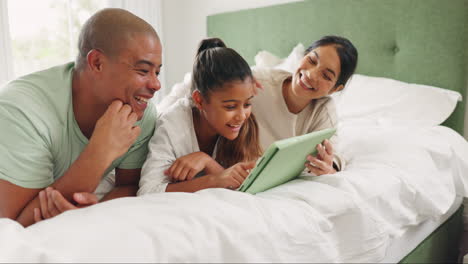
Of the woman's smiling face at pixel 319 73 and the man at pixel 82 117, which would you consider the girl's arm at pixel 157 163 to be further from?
the woman's smiling face at pixel 319 73

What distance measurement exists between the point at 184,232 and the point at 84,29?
2.20ft

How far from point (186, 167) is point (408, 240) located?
742 millimetres

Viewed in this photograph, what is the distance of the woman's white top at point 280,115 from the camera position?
1389 millimetres

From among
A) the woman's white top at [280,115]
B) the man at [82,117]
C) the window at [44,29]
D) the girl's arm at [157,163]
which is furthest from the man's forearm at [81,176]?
the window at [44,29]

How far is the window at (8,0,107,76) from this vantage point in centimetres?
263

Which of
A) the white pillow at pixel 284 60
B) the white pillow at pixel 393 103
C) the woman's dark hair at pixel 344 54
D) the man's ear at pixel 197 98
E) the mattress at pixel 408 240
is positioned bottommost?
the mattress at pixel 408 240

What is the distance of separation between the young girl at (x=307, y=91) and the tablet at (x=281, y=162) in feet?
0.87

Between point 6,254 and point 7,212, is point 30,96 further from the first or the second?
point 6,254

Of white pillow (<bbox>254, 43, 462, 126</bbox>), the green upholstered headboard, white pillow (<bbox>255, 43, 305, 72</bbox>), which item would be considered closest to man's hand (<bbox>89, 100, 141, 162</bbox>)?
white pillow (<bbox>254, 43, 462, 126</bbox>)

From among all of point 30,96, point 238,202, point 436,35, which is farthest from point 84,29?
point 436,35

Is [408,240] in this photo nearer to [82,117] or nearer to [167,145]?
[167,145]

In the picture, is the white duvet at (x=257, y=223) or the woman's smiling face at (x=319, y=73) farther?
the woman's smiling face at (x=319, y=73)

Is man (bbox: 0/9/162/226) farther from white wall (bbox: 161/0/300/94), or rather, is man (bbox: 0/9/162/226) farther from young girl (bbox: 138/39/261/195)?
white wall (bbox: 161/0/300/94)

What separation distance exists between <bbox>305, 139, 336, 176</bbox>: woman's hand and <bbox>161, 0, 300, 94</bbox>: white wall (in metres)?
2.04
